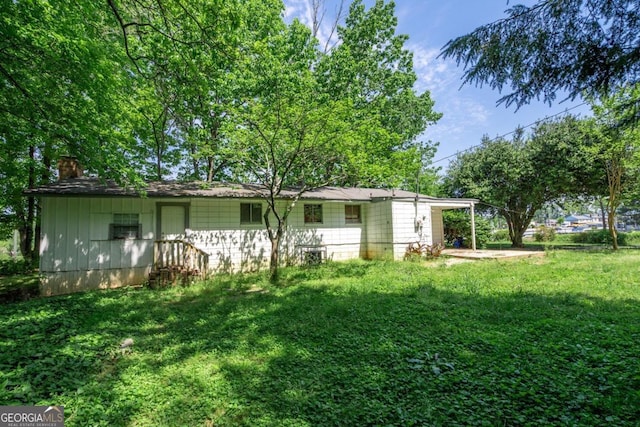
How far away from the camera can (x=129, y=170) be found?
6590 mm

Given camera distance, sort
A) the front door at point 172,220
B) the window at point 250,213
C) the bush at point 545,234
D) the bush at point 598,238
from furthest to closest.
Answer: the bush at point 545,234 < the bush at point 598,238 < the window at point 250,213 < the front door at point 172,220

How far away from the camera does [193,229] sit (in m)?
9.56

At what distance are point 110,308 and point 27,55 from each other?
4657 mm

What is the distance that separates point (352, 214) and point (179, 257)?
→ 7.18m

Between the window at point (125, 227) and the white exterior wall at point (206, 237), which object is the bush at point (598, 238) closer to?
the white exterior wall at point (206, 237)

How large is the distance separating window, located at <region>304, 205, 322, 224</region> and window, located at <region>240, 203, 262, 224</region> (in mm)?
1908

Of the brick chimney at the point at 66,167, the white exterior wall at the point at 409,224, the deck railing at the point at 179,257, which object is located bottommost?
Result: the deck railing at the point at 179,257

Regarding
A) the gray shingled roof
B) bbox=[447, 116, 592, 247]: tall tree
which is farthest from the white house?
bbox=[447, 116, 592, 247]: tall tree

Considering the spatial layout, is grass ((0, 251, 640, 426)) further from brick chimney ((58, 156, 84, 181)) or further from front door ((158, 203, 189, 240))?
brick chimney ((58, 156, 84, 181))

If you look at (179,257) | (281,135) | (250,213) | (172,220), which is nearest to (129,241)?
(172,220)

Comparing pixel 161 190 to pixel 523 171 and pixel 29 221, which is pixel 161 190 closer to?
pixel 29 221

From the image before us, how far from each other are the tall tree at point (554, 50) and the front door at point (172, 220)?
347 inches

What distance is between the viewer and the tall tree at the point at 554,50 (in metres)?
2.37


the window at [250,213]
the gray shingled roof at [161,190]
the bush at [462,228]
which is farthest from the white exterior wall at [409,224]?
the bush at [462,228]
